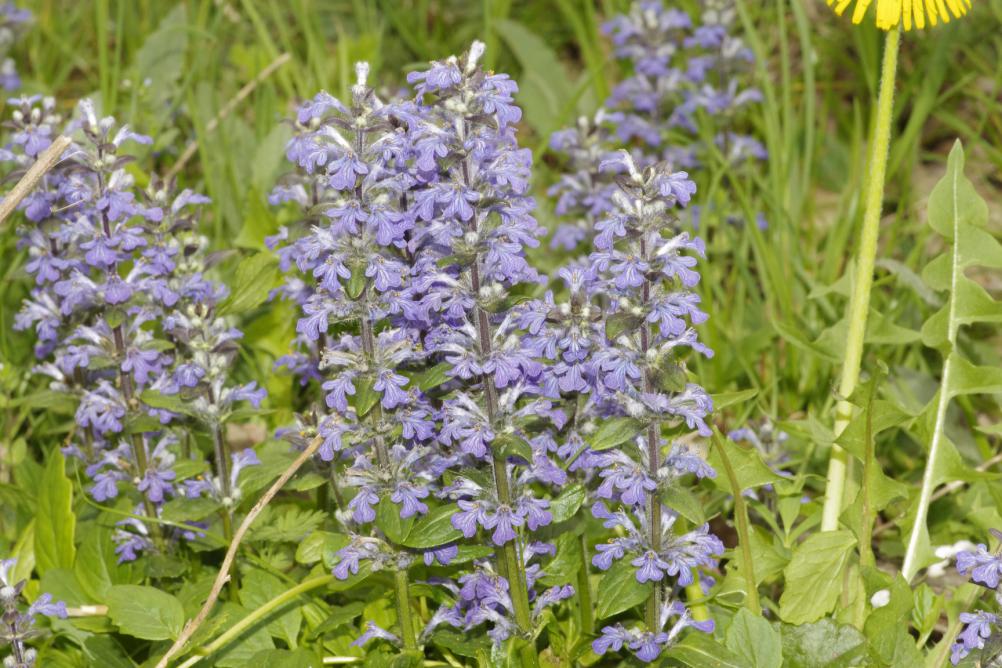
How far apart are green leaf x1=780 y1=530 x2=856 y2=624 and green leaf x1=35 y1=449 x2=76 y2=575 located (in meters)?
2.27

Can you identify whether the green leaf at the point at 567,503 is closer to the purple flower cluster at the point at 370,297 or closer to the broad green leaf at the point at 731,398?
the purple flower cluster at the point at 370,297

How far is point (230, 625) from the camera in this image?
3652 millimetres

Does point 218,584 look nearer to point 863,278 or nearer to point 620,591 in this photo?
point 620,591

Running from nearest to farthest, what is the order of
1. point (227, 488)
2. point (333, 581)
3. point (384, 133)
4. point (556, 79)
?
point (384, 133) → point (333, 581) → point (227, 488) → point (556, 79)

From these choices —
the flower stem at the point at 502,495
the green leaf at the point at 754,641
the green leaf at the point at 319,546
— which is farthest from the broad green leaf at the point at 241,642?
the green leaf at the point at 754,641

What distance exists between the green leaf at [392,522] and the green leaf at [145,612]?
0.68 metres

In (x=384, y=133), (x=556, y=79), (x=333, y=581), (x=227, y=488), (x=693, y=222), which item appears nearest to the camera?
(x=384, y=133)

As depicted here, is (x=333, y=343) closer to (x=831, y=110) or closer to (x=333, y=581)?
(x=333, y=581)

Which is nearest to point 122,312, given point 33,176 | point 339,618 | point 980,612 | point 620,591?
point 33,176

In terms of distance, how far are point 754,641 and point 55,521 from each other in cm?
225

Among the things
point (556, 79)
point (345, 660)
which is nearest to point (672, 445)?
point (345, 660)

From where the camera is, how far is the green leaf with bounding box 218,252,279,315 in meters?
4.16

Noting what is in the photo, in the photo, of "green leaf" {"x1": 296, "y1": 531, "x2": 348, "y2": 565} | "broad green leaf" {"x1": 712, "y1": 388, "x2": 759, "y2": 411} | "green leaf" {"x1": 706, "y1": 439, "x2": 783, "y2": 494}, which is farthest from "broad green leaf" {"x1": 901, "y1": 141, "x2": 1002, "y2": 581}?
"green leaf" {"x1": 296, "y1": 531, "x2": 348, "y2": 565}

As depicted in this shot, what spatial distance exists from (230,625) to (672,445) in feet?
4.87
